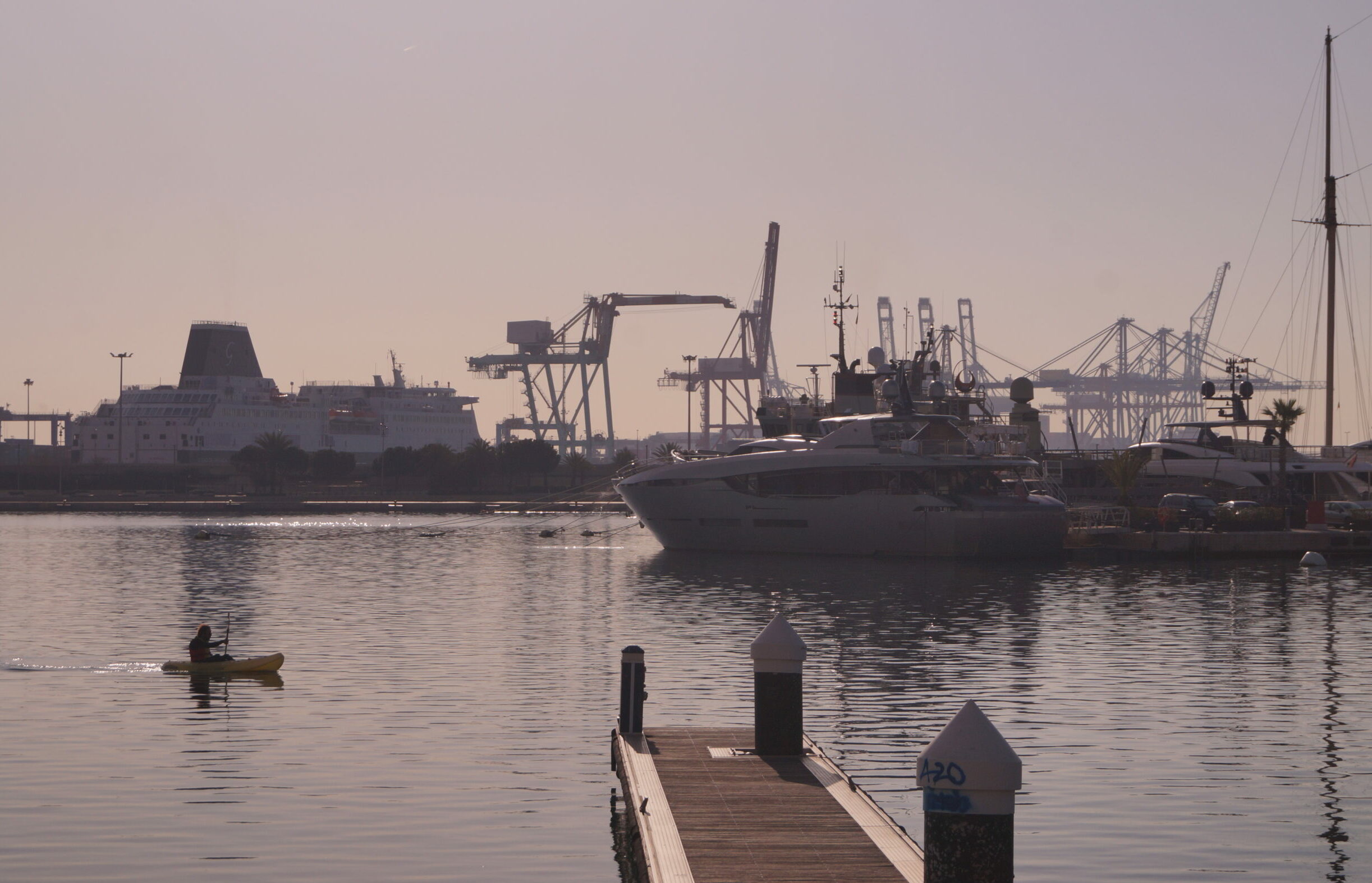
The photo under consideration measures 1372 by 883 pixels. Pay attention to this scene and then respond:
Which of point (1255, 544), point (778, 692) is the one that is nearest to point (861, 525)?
point (1255, 544)

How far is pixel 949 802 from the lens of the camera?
10.0 meters

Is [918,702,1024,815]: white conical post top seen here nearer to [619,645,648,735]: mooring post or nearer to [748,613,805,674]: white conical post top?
[748,613,805,674]: white conical post top

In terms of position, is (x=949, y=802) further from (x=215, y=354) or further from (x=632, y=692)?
(x=215, y=354)

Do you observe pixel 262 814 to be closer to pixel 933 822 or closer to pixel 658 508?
pixel 933 822

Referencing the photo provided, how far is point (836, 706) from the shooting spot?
2575 cm

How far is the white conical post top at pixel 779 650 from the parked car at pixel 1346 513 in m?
56.7

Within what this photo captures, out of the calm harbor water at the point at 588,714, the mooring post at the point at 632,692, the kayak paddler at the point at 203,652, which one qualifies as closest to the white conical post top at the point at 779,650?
the mooring post at the point at 632,692

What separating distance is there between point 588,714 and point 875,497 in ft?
131

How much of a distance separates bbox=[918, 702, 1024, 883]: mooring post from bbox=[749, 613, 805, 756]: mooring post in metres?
7.43

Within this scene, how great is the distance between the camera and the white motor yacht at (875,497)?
205ft

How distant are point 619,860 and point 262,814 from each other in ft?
15.2

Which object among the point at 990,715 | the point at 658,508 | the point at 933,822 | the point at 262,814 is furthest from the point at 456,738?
the point at 658,508

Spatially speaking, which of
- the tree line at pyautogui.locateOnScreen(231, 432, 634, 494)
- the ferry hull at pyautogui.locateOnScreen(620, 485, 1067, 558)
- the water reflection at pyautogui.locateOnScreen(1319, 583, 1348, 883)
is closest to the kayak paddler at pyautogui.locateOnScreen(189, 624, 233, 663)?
the water reflection at pyautogui.locateOnScreen(1319, 583, 1348, 883)

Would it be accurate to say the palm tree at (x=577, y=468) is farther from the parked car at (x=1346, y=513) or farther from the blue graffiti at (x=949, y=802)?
the blue graffiti at (x=949, y=802)
